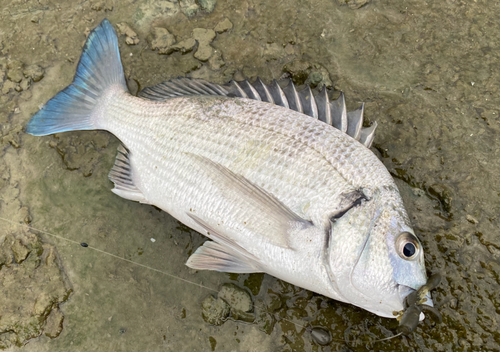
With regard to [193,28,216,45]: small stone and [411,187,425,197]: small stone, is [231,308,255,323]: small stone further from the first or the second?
[193,28,216,45]: small stone

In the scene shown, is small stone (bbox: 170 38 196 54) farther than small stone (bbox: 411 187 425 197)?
Yes

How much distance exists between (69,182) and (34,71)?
3.05 ft

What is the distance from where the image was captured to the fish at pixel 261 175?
1.82m

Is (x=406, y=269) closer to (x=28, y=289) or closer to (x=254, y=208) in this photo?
(x=254, y=208)

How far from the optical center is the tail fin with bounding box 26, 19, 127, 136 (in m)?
2.43

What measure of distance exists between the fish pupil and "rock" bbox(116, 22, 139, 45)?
95.6 inches

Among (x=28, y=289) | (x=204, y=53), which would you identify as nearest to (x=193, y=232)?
(x=28, y=289)

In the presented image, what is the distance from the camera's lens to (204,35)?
8.72 feet

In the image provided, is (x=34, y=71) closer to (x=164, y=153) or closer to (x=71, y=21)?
(x=71, y=21)

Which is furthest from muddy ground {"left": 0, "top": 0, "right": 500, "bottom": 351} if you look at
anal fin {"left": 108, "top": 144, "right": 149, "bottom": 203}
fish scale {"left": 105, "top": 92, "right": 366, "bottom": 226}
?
fish scale {"left": 105, "top": 92, "right": 366, "bottom": 226}

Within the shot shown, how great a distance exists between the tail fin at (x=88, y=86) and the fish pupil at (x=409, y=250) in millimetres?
2121

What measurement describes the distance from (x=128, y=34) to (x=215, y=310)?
2.22 m

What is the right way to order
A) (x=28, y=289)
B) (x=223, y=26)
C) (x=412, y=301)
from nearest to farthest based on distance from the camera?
(x=412, y=301) → (x=28, y=289) → (x=223, y=26)

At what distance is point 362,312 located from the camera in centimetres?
228
